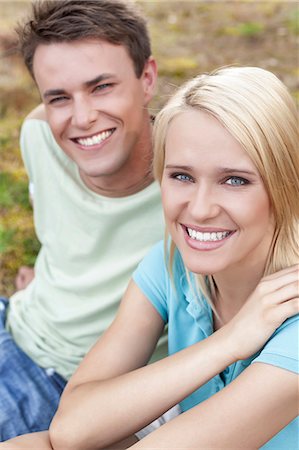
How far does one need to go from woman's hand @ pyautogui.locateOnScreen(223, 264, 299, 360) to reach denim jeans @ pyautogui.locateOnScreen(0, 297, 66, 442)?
3.06ft

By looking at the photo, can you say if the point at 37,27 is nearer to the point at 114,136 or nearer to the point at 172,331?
the point at 114,136

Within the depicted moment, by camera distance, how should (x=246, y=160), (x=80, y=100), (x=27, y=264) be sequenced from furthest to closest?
(x=27, y=264) < (x=80, y=100) < (x=246, y=160)

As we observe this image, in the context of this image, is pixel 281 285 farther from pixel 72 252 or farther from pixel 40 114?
pixel 40 114

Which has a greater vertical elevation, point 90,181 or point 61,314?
point 90,181

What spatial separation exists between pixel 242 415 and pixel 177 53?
464 cm

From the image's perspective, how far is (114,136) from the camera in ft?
8.89

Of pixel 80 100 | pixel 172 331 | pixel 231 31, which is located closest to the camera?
pixel 172 331

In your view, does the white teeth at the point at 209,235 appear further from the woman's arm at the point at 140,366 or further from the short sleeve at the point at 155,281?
the short sleeve at the point at 155,281

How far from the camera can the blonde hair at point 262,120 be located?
184 cm

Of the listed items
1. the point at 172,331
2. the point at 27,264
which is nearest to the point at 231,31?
the point at 27,264

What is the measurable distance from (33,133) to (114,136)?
0.48 metres

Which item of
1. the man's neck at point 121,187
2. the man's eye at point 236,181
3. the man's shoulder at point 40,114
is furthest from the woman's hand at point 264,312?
the man's shoulder at point 40,114

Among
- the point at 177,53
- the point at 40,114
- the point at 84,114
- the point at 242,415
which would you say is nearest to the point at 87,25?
the point at 84,114

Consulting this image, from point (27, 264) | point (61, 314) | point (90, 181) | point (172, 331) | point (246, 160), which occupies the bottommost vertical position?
Answer: point (27, 264)
